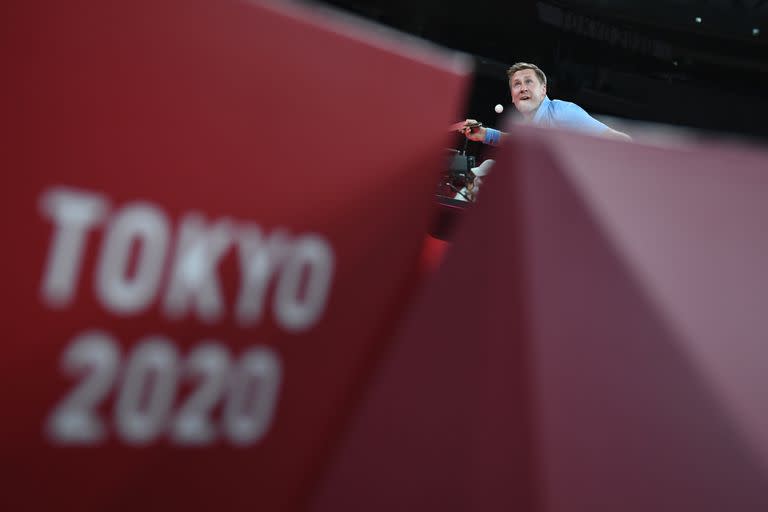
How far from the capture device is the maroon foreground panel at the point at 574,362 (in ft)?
1.45

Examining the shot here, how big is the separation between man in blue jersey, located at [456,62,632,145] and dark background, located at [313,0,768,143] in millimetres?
3769

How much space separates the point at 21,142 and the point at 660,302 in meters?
0.41

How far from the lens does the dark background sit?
21.3ft

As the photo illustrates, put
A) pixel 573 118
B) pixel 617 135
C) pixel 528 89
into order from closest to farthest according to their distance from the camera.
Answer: pixel 617 135, pixel 573 118, pixel 528 89

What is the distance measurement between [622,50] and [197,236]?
7576 mm

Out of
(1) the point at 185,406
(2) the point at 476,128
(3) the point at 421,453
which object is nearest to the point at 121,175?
(1) the point at 185,406

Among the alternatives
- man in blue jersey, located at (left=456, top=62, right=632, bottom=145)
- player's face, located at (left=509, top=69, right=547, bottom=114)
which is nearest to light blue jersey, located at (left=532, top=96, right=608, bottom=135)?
man in blue jersey, located at (left=456, top=62, right=632, bottom=145)

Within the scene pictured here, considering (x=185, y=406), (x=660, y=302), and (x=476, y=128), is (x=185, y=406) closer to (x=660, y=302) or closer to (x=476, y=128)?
(x=660, y=302)

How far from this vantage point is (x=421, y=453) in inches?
19.1

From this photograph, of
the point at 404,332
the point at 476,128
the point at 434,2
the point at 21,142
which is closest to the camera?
the point at 21,142

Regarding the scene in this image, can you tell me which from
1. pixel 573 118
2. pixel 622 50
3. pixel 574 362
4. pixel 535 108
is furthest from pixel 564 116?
pixel 622 50

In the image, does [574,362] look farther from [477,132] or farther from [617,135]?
[477,132]

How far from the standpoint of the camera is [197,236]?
0.47 meters

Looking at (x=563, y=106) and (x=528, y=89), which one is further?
(x=528, y=89)
